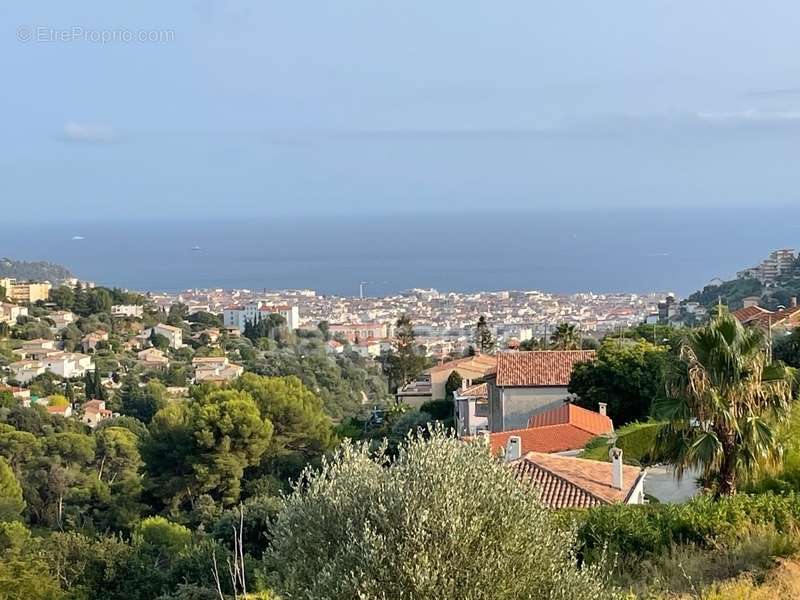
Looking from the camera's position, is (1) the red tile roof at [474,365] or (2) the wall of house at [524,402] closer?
(2) the wall of house at [524,402]

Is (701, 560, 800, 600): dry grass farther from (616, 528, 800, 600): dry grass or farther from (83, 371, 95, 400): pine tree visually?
(83, 371, 95, 400): pine tree

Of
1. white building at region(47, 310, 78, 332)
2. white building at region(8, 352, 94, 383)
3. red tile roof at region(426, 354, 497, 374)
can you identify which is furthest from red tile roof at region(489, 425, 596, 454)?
white building at region(47, 310, 78, 332)

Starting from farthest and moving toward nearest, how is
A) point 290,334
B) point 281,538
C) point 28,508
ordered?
point 290,334
point 28,508
point 281,538

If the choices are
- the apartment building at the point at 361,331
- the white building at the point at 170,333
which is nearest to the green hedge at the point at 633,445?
the white building at the point at 170,333

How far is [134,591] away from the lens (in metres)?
13.0

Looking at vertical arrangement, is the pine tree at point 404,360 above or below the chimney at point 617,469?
below

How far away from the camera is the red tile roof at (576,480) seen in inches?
449

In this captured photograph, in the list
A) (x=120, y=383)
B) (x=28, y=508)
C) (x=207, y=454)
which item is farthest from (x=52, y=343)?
(x=207, y=454)

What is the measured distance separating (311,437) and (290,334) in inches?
2049

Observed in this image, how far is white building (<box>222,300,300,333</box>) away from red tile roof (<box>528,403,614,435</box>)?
6790 centimetres

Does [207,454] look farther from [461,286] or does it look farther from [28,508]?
[461,286]

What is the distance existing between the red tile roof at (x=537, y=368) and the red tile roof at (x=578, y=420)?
11.6 ft

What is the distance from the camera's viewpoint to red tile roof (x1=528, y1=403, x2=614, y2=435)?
18844mm

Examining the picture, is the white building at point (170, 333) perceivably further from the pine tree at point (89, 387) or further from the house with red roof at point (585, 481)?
the house with red roof at point (585, 481)
